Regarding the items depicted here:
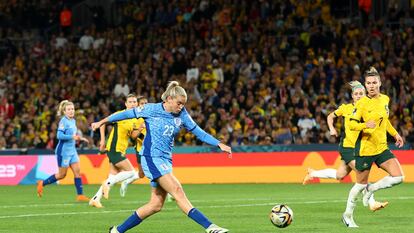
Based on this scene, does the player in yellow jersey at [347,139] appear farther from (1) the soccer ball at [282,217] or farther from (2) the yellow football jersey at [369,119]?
(1) the soccer ball at [282,217]

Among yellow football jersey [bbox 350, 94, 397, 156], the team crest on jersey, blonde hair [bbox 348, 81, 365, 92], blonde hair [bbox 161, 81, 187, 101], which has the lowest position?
yellow football jersey [bbox 350, 94, 397, 156]

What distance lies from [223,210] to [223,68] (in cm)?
1683

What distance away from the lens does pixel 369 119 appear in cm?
1541

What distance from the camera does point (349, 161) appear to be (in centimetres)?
1934

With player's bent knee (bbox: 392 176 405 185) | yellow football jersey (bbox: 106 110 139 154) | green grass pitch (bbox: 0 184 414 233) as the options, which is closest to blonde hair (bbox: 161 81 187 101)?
green grass pitch (bbox: 0 184 414 233)

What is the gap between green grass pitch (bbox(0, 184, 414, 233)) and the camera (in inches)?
612

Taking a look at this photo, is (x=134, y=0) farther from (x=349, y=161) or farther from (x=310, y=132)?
(x=349, y=161)

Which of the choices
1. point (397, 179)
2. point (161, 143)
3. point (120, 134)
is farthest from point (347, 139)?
point (161, 143)

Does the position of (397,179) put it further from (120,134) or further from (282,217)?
(120,134)

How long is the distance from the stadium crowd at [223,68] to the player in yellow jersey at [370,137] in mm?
14082

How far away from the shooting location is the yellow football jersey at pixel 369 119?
607 inches

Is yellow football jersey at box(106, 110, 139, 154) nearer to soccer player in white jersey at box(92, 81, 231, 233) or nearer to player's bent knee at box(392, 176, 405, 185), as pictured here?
player's bent knee at box(392, 176, 405, 185)

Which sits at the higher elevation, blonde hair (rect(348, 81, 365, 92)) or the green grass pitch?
blonde hair (rect(348, 81, 365, 92))

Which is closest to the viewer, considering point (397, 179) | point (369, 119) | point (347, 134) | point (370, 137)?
point (369, 119)
